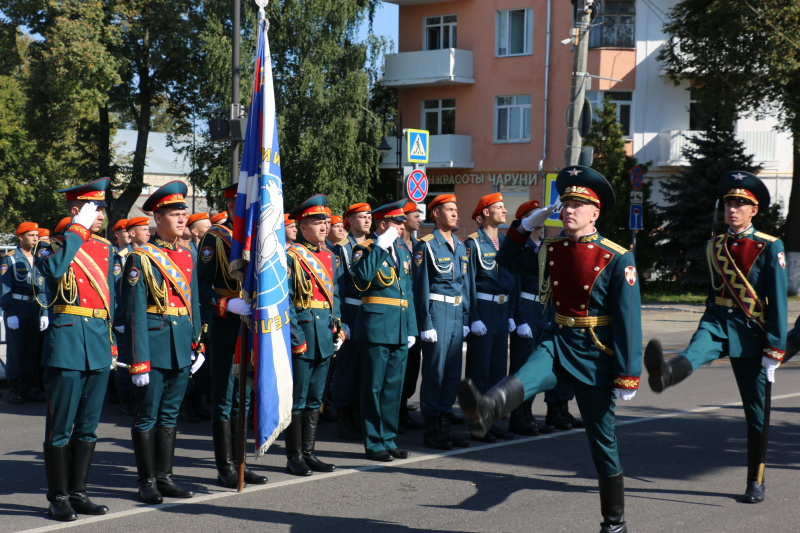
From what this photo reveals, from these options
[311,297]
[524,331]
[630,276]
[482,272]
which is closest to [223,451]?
[311,297]

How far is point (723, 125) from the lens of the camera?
94.8 ft

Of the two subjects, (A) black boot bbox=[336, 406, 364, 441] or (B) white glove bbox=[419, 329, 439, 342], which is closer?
(B) white glove bbox=[419, 329, 439, 342]

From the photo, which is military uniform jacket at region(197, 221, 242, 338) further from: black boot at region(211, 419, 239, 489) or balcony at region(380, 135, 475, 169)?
balcony at region(380, 135, 475, 169)

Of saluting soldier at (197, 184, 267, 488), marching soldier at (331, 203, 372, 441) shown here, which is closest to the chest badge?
saluting soldier at (197, 184, 267, 488)

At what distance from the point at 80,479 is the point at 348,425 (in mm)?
3305

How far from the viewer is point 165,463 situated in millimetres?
6664

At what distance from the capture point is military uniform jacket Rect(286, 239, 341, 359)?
7.47 metres

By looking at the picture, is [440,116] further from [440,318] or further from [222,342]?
[222,342]

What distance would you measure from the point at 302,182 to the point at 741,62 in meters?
16.5

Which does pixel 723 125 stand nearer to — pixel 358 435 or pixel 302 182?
pixel 302 182

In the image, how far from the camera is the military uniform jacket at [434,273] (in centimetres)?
856

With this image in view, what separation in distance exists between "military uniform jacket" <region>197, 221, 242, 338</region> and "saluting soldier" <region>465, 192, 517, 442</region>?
2547mm

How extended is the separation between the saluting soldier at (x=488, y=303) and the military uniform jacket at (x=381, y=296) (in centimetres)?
94

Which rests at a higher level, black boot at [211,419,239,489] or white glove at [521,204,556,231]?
white glove at [521,204,556,231]
